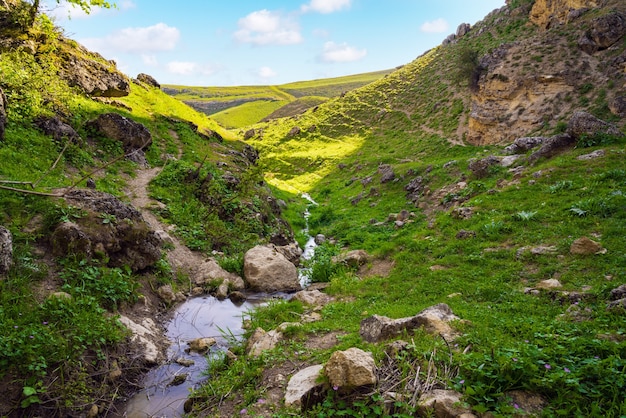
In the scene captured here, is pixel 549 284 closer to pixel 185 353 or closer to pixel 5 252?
pixel 185 353

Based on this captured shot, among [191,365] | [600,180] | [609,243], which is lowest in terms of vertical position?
[191,365]

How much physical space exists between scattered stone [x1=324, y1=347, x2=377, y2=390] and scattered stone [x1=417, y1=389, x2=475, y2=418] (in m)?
0.81

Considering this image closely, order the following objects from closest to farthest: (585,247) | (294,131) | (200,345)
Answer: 1. (200,345)
2. (585,247)
3. (294,131)

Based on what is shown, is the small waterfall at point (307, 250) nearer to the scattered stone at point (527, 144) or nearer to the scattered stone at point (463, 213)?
the scattered stone at point (463, 213)

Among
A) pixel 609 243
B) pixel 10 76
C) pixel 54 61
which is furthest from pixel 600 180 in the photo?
pixel 54 61

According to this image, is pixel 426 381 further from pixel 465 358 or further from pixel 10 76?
pixel 10 76

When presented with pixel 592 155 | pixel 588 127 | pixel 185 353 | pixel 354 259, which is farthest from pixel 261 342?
pixel 588 127

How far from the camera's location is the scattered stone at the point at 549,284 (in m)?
8.86

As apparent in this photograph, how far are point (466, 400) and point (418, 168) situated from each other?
978 inches

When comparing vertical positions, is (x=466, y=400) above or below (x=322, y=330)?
above

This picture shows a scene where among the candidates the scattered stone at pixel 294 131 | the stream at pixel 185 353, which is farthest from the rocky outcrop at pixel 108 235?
the scattered stone at pixel 294 131

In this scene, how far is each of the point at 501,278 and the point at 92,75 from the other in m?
27.1

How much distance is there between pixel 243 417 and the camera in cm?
604

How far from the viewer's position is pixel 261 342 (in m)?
8.76
